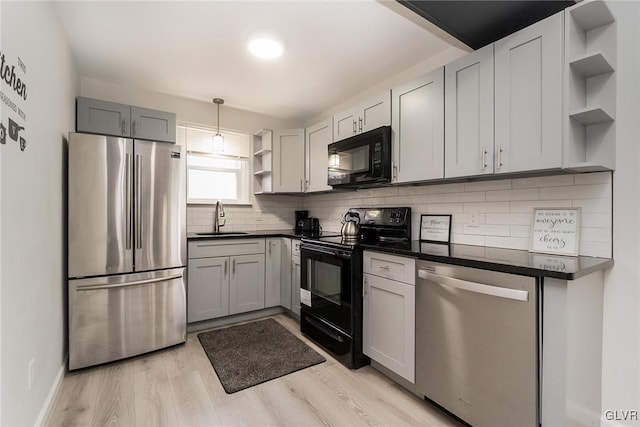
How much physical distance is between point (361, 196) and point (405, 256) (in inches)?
54.5

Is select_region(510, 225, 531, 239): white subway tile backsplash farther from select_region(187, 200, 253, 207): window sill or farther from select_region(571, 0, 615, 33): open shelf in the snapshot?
select_region(187, 200, 253, 207): window sill

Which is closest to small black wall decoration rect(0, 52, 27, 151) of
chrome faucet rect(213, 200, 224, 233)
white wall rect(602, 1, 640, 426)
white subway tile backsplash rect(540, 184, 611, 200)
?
chrome faucet rect(213, 200, 224, 233)

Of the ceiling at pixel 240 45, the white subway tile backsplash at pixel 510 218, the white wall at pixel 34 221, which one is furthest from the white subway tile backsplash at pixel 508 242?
the white wall at pixel 34 221

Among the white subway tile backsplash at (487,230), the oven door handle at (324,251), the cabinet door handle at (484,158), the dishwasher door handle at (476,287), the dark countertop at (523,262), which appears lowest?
the dishwasher door handle at (476,287)

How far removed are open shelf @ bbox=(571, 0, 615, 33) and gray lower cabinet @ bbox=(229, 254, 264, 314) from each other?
3030 millimetres

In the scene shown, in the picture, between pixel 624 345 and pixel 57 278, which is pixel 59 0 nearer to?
pixel 57 278

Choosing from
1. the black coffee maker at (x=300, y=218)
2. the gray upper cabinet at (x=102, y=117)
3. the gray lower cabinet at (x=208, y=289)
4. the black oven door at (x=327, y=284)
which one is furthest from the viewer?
the black coffee maker at (x=300, y=218)

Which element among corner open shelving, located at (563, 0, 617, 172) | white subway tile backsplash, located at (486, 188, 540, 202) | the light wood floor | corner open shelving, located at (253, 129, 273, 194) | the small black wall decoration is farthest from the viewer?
corner open shelving, located at (253, 129, 273, 194)

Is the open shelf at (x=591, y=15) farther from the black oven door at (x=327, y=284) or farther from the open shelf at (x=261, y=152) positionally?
the open shelf at (x=261, y=152)

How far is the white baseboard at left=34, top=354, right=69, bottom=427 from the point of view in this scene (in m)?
1.64

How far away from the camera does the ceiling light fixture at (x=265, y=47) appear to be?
222 centimetres

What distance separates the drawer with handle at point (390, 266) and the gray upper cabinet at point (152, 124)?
88.9 inches

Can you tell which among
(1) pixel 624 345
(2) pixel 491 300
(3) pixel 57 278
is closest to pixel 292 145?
(3) pixel 57 278

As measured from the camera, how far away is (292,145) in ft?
11.8
